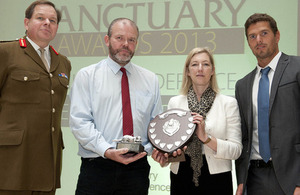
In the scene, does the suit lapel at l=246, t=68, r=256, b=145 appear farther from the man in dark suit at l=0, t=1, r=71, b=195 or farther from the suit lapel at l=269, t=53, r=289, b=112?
the man in dark suit at l=0, t=1, r=71, b=195

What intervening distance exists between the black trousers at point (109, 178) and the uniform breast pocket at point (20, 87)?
Answer: 62cm

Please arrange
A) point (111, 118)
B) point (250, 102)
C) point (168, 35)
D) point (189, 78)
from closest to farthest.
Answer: point (111, 118), point (250, 102), point (189, 78), point (168, 35)

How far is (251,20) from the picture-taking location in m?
2.92

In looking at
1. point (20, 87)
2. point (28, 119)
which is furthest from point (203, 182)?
point (20, 87)

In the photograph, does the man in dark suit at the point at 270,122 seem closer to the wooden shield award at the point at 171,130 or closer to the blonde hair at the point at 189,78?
the blonde hair at the point at 189,78

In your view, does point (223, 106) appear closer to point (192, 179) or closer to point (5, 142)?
point (192, 179)

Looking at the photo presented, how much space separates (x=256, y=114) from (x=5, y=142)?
5.78 feet

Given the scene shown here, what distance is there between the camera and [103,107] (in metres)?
2.79

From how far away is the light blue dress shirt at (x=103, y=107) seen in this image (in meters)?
2.68

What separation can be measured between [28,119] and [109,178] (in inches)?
26.8

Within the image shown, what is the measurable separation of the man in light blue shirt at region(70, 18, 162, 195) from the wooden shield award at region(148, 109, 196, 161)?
0.13 metres

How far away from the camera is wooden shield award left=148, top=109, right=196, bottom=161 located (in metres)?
2.61

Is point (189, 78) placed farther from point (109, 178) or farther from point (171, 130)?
point (109, 178)

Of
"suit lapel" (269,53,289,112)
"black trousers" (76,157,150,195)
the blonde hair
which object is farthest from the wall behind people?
A: "black trousers" (76,157,150,195)
